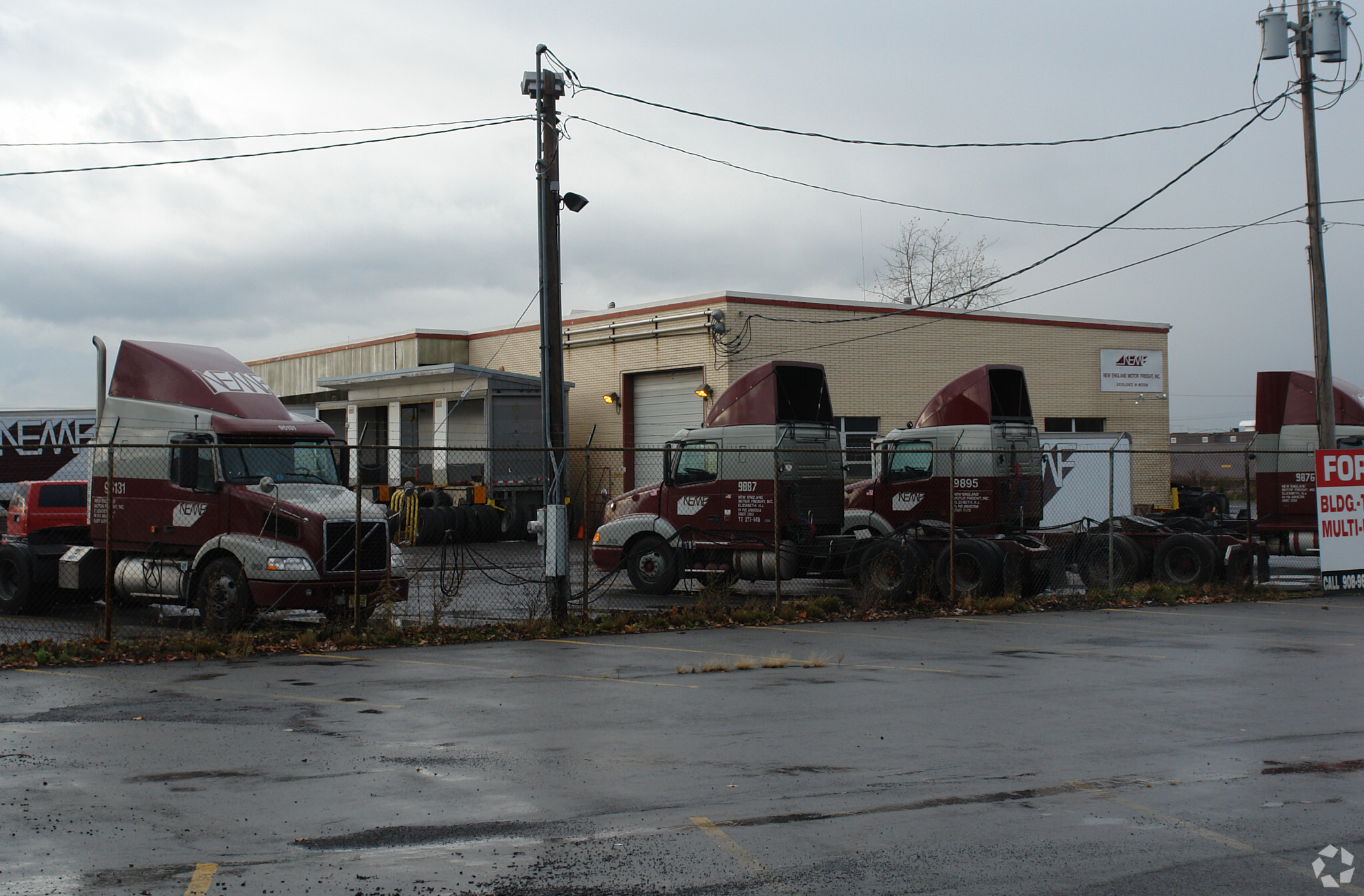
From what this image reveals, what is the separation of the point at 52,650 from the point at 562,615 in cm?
561

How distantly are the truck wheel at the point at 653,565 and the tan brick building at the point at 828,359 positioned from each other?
1130 cm

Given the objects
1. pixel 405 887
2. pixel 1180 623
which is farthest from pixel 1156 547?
pixel 405 887

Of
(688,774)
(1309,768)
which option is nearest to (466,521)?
(688,774)

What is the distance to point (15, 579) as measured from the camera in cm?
1664

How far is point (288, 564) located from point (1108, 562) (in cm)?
1269

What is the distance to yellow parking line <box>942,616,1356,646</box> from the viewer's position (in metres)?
13.4

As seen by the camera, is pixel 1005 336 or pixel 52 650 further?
pixel 1005 336

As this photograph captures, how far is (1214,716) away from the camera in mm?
9086

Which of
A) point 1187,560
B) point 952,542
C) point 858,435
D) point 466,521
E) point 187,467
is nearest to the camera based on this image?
point 187,467

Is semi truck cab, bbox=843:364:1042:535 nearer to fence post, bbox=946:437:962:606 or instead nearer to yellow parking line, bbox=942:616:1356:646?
fence post, bbox=946:437:962:606

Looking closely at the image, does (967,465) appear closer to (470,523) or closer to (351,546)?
(351,546)

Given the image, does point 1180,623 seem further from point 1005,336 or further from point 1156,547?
point 1005,336

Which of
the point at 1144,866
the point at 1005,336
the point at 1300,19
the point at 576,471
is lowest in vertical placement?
the point at 1144,866

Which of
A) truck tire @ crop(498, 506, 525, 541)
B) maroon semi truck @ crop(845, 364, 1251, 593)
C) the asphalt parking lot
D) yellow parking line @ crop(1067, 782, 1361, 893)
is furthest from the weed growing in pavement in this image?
truck tire @ crop(498, 506, 525, 541)
